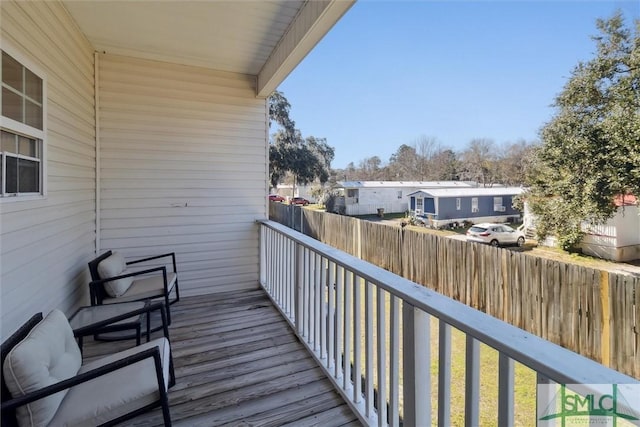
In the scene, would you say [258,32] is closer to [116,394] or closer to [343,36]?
[116,394]

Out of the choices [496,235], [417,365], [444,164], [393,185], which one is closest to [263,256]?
[417,365]

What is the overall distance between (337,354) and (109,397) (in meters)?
1.23

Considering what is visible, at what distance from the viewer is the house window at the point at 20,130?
178 centimetres

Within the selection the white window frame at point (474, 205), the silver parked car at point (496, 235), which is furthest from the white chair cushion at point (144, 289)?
the white window frame at point (474, 205)

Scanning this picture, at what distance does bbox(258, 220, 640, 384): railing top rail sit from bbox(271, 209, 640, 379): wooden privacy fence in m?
3.90

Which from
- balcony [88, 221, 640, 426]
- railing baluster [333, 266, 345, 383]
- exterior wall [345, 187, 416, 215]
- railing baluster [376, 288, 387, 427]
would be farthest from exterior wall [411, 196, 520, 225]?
railing baluster [376, 288, 387, 427]

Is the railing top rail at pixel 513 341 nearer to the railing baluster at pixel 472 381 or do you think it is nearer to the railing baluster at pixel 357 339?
the railing baluster at pixel 472 381

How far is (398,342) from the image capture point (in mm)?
1369

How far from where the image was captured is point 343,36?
8.23 metres

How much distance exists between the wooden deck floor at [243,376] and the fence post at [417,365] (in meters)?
0.70

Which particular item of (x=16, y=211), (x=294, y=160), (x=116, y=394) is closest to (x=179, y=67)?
(x=16, y=211)

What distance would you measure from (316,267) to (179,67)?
3034mm

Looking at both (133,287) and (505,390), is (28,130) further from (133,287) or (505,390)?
(505,390)

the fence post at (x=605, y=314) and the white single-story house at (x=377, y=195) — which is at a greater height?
the white single-story house at (x=377, y=195)
